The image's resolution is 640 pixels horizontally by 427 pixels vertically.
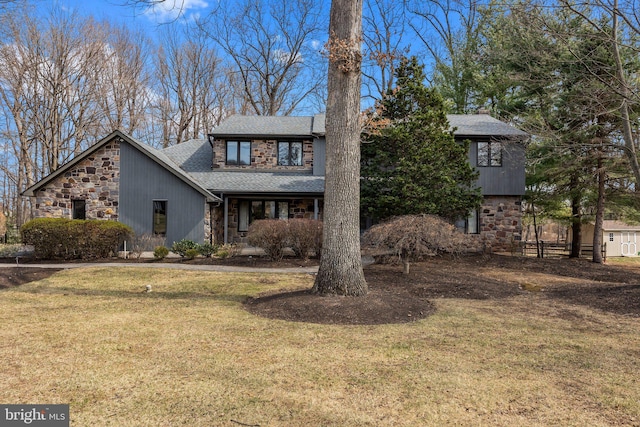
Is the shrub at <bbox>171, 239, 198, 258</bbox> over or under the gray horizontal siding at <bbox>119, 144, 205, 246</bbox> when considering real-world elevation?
under

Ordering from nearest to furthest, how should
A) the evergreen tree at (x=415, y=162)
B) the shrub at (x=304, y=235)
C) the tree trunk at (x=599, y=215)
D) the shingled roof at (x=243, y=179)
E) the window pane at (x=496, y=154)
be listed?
1. the shrub at (x=304, y=235)
2. the evergreen tree at (x=415, y=162)
3. the tree trunk at (x=599, y=215)
4. the shingled roof at (x=243, y=179)
5. the window pane at (x=496, y=154)

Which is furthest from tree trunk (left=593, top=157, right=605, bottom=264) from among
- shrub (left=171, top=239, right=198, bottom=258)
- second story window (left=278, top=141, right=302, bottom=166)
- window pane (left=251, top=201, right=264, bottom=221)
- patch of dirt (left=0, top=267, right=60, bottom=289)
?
patch of dirt (left=0, top=267, right=60, bottom=289)

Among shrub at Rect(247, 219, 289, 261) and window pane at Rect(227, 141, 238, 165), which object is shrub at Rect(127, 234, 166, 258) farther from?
window pane at Rect(227, 141, 238, 165)

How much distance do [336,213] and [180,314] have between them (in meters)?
3.01

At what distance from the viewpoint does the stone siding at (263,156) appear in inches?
738

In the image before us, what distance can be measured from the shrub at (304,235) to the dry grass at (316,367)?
6.23m

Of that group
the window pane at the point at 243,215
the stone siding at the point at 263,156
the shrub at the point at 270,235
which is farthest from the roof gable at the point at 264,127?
the shrub at the point at 270,235

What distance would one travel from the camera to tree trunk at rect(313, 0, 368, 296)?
6.76 metres

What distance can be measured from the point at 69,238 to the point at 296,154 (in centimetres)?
988

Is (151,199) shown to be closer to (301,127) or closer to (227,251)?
(227,251)

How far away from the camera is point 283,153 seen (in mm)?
18906

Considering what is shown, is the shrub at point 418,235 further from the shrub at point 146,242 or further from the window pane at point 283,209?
the shrub at point 146,242

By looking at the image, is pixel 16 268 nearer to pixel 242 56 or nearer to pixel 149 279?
pixel 149 279

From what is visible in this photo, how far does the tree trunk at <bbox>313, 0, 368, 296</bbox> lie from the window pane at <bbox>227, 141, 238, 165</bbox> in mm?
12645
